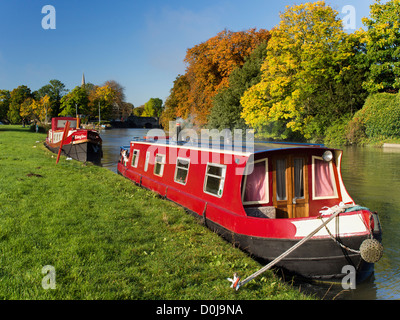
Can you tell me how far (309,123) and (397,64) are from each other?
370 inches

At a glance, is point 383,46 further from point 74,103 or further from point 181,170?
point 74,103

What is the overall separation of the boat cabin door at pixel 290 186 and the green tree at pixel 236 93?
27038 mm

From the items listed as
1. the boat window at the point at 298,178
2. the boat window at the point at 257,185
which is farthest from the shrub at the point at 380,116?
the boat window at the point at 257,185

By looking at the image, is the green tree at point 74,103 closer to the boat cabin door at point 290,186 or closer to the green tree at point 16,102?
the green tree at point 16,102

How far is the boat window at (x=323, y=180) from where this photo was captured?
25.2 ft

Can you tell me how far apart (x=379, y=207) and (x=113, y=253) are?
30.8 feet

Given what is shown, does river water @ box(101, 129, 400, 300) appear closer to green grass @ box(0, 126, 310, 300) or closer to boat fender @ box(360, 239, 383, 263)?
boat fender @ box(360, 239, 383, 263)

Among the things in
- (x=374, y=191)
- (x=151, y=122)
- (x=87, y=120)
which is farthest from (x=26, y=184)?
(x=151, y=122)

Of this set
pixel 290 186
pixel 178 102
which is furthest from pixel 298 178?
pixel 178 102

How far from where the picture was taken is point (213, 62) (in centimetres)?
3962

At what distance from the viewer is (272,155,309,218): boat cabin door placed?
294 inches

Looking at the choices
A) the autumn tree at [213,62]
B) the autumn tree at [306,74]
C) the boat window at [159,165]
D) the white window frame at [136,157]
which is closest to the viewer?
the boat window at [159,165]

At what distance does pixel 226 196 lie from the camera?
7742mm
